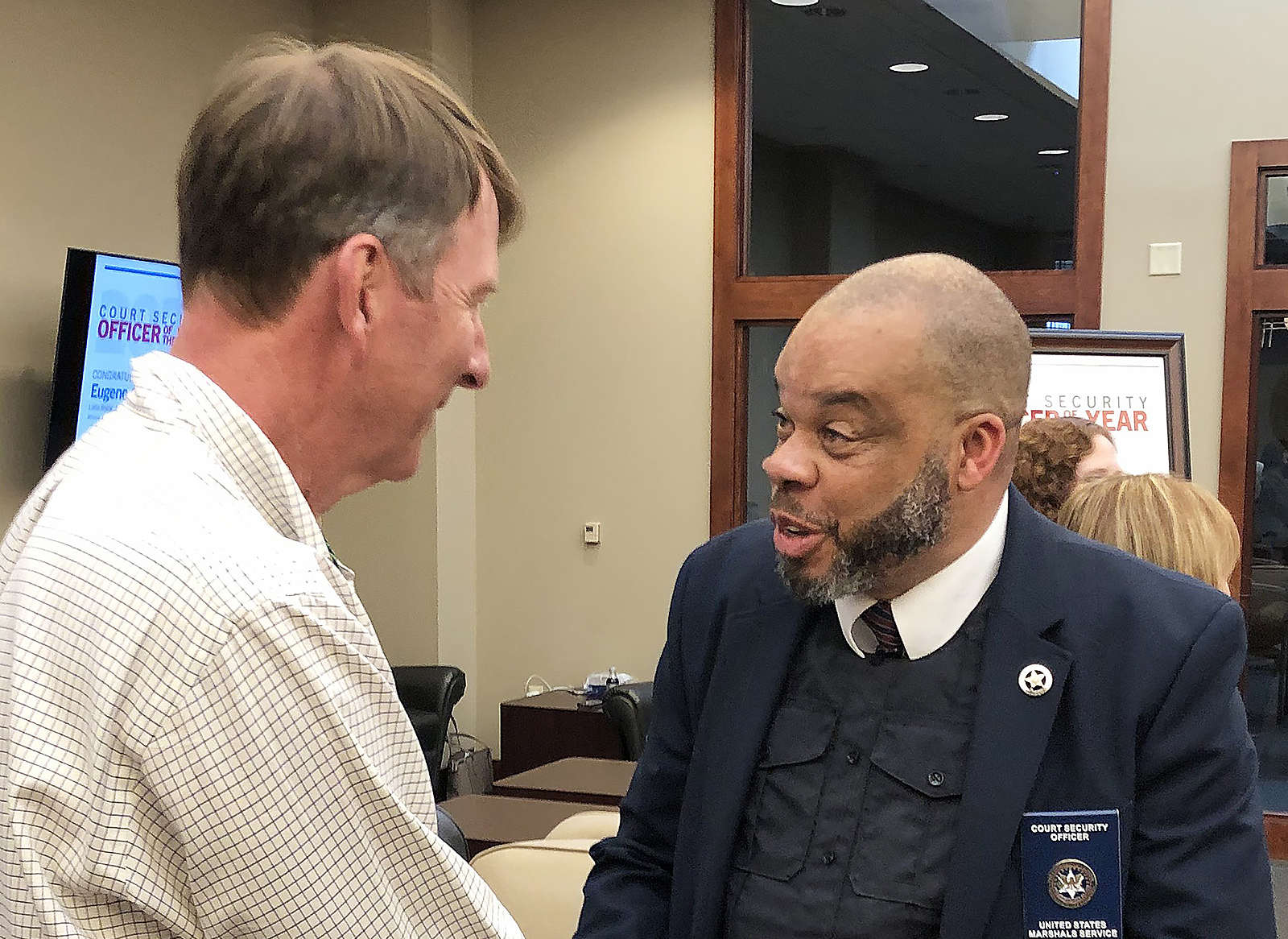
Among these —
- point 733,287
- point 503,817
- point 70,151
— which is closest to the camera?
point 503,817

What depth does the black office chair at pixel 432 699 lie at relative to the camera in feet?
18.6

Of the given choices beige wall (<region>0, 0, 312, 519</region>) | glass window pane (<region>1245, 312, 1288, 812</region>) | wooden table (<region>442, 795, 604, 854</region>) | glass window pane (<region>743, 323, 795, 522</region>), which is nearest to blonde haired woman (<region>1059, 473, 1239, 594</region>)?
wooden table (<region>442, 795, 604, 854</region>)

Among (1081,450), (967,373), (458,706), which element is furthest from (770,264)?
(967,373)

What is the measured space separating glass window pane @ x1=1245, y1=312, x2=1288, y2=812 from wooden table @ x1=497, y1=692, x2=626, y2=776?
274 cm

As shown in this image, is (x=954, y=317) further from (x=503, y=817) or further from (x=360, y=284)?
(x=503, y=817)

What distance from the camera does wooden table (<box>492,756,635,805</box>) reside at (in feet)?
11.3

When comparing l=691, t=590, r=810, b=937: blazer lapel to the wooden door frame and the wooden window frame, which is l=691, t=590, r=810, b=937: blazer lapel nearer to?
the wooden door frame

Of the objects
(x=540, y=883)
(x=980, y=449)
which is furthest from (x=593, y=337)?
(x=980, y=449)

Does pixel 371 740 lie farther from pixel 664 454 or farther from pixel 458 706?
pixel 458 706

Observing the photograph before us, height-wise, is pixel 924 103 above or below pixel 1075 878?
above

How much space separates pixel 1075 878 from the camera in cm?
131

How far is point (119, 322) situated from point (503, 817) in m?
2.92

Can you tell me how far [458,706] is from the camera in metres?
6.49

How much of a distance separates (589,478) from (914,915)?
5.03 metres
